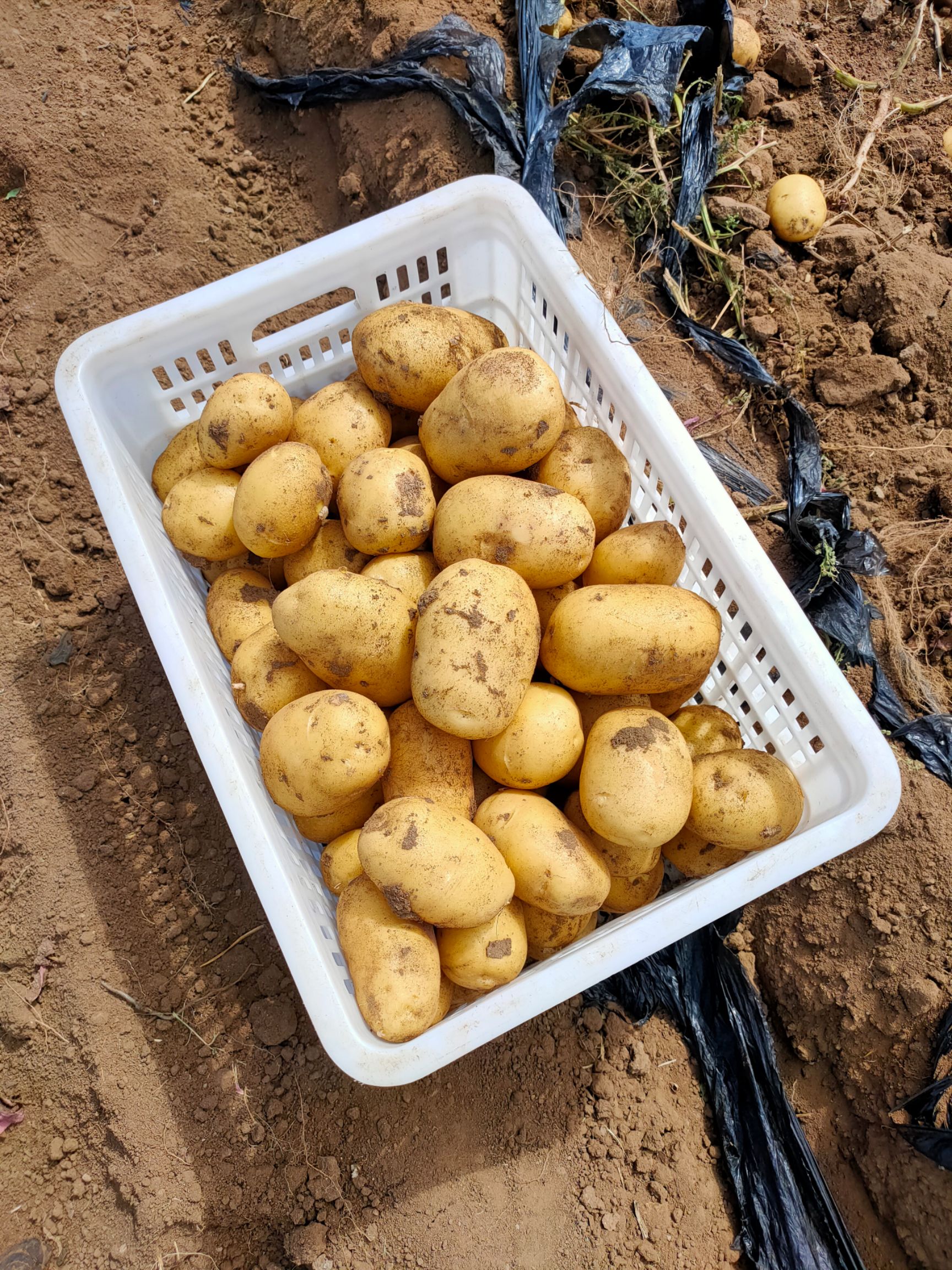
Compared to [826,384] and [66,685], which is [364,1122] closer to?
[66,685]

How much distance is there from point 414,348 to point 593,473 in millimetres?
441

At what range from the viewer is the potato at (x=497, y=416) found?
1.49m

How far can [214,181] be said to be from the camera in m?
2.52

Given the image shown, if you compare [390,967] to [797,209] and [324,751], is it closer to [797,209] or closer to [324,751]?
[324,751]

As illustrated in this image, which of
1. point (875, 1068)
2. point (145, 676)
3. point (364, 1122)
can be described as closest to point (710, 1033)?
point (875, 1068)

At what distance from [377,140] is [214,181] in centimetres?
54

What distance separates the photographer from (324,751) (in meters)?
1.35

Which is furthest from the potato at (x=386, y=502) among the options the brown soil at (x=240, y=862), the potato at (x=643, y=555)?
the brown soil at (x=240, y=862)

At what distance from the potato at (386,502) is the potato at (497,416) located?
9 cm

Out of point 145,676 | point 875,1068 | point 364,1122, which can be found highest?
point 145,676

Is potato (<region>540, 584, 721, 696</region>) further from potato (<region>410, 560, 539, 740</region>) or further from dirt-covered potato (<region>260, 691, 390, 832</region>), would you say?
dirt-covered potato (<region>260, 691, 390, 832</region>)

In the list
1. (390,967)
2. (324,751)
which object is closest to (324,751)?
(324,751)

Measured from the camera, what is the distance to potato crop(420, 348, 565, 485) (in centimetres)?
149

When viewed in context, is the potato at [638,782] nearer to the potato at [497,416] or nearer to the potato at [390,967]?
the potato at [390,967]
